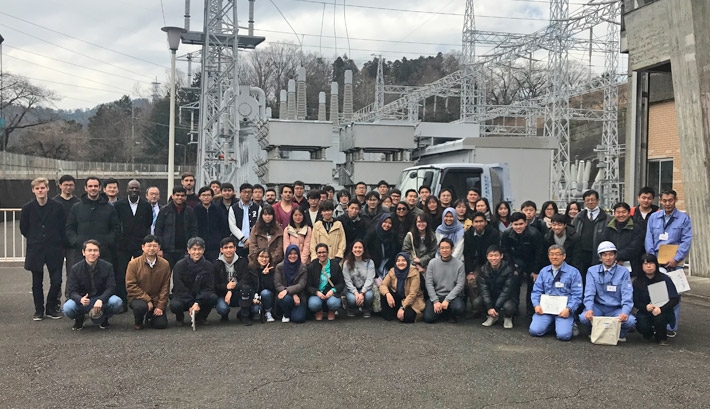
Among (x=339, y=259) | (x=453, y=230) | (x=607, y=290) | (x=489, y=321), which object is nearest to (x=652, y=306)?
(x=607, y=290)

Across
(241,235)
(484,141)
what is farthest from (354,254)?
(484,141)

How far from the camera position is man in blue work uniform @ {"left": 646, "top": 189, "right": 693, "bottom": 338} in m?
7.71

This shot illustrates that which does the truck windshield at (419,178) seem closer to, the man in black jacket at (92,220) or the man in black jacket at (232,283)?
the man in black jacket at (232,283)

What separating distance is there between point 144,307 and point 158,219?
1531 millimetres

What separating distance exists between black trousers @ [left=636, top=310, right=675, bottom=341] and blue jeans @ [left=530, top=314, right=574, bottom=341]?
79cm

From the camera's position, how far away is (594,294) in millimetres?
7426

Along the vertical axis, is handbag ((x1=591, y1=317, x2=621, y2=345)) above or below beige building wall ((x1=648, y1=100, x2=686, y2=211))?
below

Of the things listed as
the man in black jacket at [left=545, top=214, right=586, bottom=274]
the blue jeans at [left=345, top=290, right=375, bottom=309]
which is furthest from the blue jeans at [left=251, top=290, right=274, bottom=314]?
the man in black jacket at [left=545, top=214, right=586, bottom=274]

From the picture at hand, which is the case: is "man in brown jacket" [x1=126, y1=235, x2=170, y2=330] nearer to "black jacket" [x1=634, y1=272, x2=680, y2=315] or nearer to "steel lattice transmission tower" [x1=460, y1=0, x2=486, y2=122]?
"black jacket" [x1=634, y1=272, x2=680, y2=315]

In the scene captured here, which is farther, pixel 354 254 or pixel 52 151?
pixel 52 151

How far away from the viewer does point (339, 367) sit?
19.6 ft

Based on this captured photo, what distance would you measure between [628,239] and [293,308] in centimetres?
462

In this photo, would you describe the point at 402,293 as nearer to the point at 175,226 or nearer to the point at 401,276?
the point at 401,276

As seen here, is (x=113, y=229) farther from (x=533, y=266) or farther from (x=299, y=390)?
(x=533, y=266)
